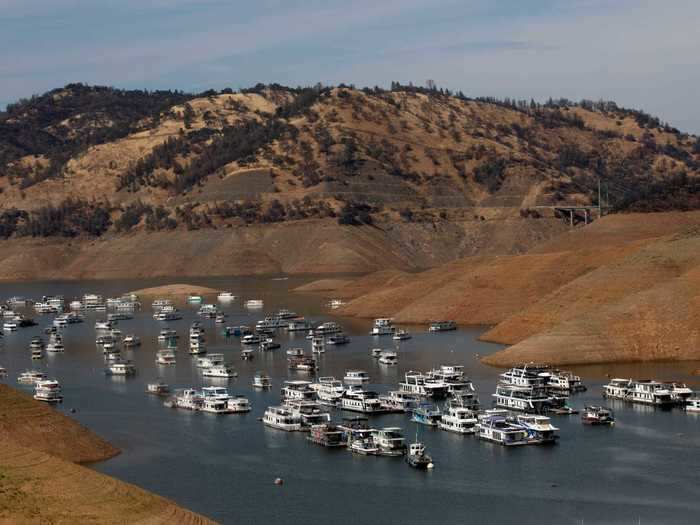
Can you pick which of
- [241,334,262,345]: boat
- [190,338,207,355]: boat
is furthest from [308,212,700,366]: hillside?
[190,338,207,355]: boat

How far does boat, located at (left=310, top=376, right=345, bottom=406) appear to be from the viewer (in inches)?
3954

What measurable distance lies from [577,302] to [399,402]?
38.5 metres

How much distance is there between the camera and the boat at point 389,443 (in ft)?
266

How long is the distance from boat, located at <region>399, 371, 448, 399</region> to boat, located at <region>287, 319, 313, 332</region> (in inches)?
2185

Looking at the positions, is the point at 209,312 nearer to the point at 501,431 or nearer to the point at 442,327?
the point at 442,327

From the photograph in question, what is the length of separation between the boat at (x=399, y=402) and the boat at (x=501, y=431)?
1038 cm

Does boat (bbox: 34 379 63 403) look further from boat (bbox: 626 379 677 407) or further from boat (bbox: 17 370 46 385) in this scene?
boat (bbox: 626 379 677 407)

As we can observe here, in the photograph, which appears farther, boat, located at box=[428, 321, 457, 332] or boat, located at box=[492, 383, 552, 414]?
boat, located at box=[428, 321, 457, 332]

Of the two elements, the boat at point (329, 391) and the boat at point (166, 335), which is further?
the boat at point (166, 335)

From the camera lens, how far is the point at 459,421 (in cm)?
8775

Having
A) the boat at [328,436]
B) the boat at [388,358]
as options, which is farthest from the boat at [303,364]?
the boat at [328,436]

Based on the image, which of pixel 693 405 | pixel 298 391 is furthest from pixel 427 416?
pixel 693 405

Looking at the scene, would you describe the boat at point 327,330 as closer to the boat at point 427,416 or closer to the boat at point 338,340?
the boat at point 338,340

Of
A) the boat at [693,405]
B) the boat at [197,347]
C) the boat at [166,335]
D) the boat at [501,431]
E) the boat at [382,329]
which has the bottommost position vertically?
the boat at [501,431]
